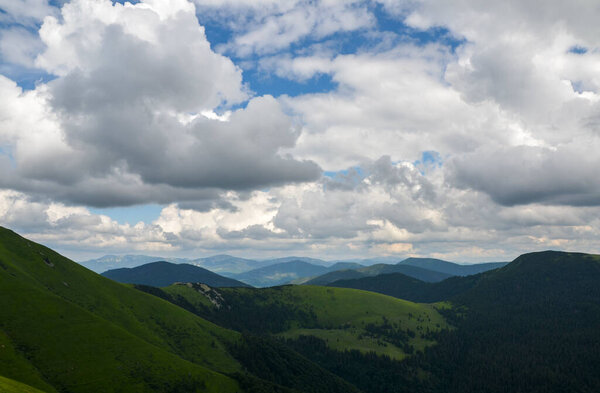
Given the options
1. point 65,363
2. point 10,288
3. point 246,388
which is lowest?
point 246,388

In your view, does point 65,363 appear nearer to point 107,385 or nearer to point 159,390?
point 107,385

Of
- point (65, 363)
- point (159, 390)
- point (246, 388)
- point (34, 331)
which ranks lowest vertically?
point (246, 388)

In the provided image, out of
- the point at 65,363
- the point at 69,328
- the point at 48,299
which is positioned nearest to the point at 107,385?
the point at 65,363

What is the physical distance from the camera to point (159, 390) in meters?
160

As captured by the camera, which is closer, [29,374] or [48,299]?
[29,374]

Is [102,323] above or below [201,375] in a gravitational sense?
above

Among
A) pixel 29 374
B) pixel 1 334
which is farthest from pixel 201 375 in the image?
pixel 1 334

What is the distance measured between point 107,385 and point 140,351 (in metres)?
29.7

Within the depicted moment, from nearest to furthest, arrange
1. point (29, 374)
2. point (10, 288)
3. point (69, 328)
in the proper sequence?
point (29, 374) → point (69, 328) → point (10, 288)

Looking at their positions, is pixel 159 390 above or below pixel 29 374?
below

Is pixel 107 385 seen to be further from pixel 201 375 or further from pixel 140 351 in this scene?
pixel 201 375

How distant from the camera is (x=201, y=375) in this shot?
185 metres

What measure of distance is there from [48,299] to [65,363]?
51.6 meters

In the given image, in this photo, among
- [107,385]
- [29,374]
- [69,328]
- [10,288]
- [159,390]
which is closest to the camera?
[29,374]
